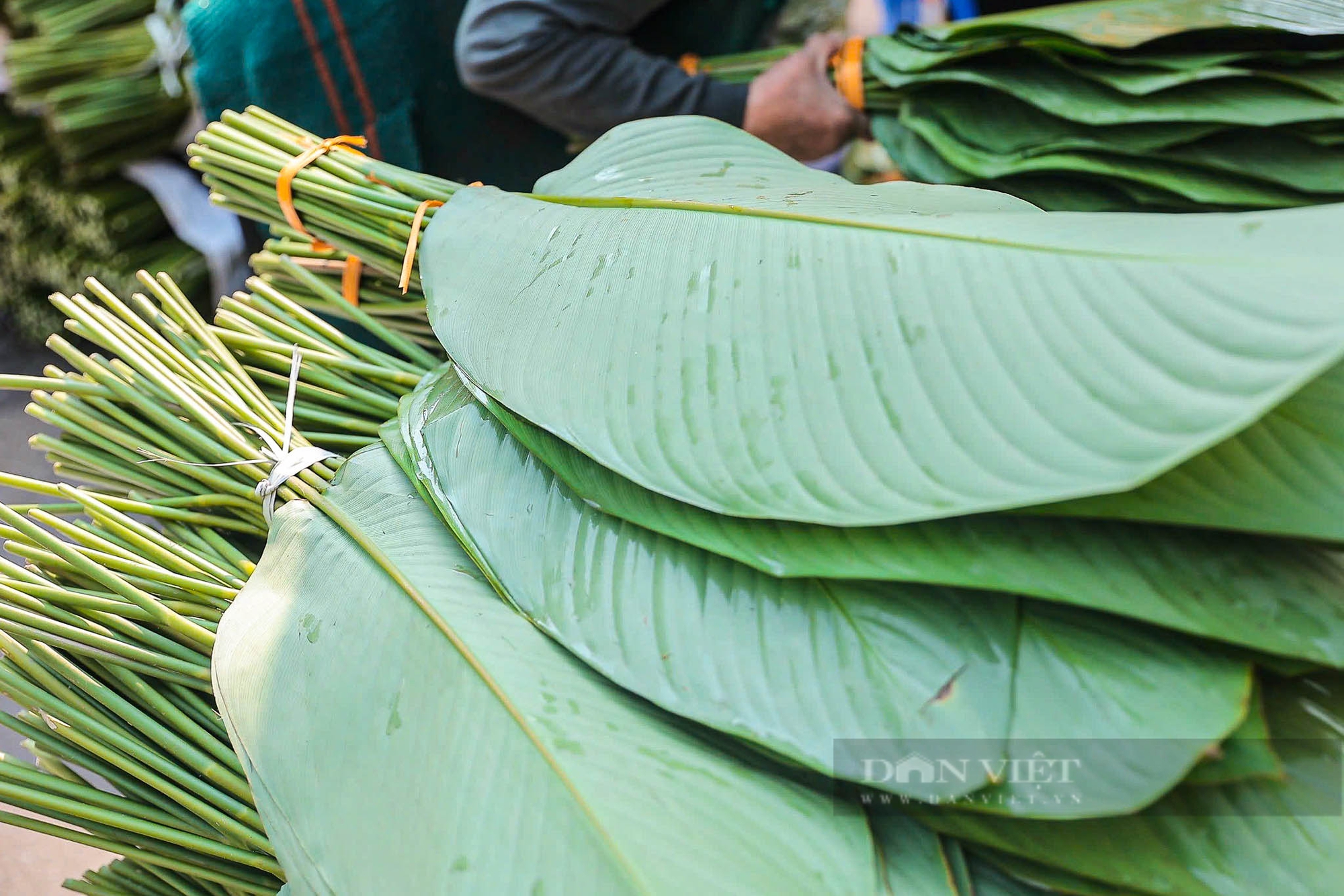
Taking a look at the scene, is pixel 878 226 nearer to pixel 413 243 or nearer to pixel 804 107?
pixel 413 243

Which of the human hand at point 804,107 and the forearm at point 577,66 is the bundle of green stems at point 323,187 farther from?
the human hand at point 804,107

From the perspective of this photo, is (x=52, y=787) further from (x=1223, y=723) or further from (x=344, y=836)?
(x=1223, y=723)

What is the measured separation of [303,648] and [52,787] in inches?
9.3

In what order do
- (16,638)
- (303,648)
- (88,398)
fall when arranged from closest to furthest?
(303,648) → (16,638) → (88,398)

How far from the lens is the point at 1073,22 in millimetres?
831

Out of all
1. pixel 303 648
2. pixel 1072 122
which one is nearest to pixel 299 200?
pixel 303 648

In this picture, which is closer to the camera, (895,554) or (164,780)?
(895,554)

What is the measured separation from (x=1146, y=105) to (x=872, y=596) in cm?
58

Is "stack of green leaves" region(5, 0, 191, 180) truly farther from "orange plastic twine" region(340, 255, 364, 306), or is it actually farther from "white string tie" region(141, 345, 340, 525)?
"white string tie" region(141, 345, 340, 525)

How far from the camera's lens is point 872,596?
450 millimetres

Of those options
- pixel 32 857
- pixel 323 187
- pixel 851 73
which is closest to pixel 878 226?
pixel 323 187

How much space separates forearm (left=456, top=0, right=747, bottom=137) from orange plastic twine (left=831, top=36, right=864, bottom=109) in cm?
15

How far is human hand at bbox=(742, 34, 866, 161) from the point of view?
1092mm

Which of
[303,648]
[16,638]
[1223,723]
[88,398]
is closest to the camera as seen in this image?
[1223,723]
